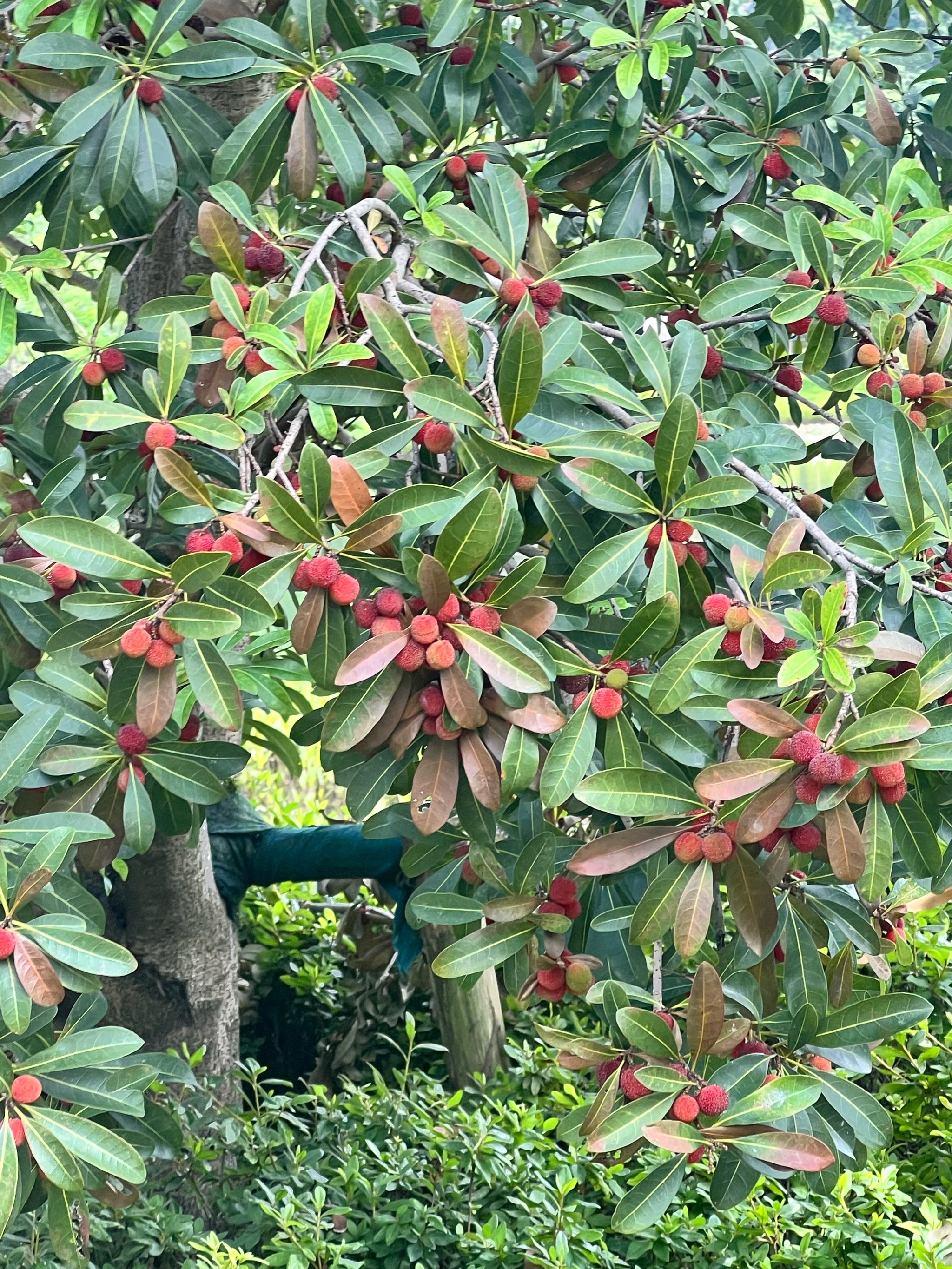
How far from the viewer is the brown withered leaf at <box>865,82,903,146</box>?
5.97ft

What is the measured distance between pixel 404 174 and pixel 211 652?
0.64 meters

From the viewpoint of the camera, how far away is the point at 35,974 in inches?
44.4

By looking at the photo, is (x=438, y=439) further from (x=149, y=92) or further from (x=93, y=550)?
(x=149, y=92)

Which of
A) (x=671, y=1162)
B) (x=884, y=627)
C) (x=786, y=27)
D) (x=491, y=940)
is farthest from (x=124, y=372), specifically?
(x=786, y=27)

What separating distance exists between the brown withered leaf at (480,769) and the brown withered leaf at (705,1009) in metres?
0.24

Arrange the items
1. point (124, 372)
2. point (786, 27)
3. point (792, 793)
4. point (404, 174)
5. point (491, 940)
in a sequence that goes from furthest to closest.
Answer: point (786, 27), point (124, 372), point (404, 174), point (491, 940), point (792, 793)

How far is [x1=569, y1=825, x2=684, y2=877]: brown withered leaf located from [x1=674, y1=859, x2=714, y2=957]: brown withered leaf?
1.8 inches

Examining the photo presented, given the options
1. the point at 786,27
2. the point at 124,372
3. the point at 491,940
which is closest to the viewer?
the point at 491,940

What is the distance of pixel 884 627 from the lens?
4.03 ft

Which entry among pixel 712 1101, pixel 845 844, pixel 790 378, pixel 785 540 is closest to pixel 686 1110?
pixel 712 1101

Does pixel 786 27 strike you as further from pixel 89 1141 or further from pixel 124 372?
pixel 89 1141

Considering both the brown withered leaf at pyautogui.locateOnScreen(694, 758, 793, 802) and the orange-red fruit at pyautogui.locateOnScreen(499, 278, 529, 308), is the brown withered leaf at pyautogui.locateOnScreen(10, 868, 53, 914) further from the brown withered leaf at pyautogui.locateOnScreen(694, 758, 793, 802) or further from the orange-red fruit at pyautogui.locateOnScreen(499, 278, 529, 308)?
the orange-red fruit at pyautogui.locateOnScreen(499, 278, 529, 308)

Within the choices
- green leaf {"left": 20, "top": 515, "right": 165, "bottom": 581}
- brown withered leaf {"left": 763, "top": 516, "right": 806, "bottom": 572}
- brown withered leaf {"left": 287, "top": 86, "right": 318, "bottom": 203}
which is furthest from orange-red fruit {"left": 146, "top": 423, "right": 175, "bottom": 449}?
brown withered leaf {"left": 763, "top": 516, "right": 806, "bottom": 572}

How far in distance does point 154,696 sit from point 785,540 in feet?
1.97
